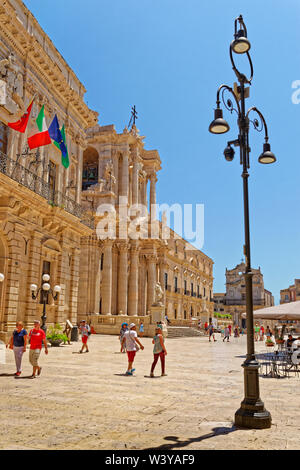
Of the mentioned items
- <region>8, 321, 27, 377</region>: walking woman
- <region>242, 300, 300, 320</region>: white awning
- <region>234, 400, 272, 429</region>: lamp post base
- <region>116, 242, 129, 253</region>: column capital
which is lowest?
<region>234, 400, 272, 429</region>: lamp post base

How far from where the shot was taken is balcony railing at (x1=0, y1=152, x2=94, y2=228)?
16173 millimetres

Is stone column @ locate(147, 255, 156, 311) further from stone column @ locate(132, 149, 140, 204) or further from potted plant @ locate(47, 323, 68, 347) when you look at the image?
potted plant @ locate(47, 323, 68, 347)

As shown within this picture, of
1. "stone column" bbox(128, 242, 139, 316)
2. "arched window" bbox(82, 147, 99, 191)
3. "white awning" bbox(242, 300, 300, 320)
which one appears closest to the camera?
"white awning" bbox(242, 300, 300, 320)

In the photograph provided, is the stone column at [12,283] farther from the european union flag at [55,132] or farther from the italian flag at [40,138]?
the european union flag at [55,132]

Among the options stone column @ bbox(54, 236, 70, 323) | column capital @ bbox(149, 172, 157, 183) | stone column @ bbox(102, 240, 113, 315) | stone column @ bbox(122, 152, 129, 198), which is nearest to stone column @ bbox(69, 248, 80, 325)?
stone column @ bbox(54, 236, 70, 323)

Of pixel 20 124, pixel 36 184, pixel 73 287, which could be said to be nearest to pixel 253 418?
pixel 20 124

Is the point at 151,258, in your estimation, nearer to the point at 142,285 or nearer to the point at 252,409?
the point at 142,285

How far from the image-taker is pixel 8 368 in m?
11.3

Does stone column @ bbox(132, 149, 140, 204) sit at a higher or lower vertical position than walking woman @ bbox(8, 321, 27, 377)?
higher

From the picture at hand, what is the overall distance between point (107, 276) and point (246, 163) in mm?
29137

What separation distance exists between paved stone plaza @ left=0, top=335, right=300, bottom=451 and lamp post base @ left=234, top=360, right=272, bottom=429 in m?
0.17

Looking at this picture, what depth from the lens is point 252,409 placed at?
5.91m

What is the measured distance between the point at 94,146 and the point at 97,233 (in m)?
9.95
